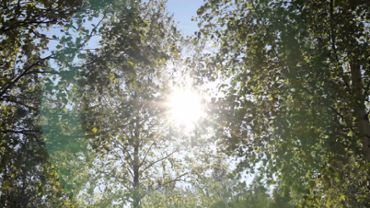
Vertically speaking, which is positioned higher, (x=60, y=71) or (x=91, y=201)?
(x=91, y=201)

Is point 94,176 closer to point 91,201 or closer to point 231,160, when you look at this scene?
point 91,201

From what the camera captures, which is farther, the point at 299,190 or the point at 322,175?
the point at 322,175

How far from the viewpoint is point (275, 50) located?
1204cm

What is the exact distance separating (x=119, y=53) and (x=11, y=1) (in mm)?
2777

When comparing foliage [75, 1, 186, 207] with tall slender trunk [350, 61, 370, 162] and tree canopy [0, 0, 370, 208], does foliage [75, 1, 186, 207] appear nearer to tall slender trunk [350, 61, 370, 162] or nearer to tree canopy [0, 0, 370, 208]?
tree canopy [0, 0, 370, 208]

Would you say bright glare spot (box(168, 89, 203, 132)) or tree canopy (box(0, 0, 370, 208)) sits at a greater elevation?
bright glare spot (box(168, 89, 203, 132))

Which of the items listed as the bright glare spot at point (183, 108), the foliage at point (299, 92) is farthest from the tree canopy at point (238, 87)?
the bright glare spot at point (183, 108)

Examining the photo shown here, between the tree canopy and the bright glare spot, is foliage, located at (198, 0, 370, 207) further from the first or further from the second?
the bright glare spot

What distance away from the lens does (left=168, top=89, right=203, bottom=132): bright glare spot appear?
740 inches

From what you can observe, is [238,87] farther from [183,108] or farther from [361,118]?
[183,108]

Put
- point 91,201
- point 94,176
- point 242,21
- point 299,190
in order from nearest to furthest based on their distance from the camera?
1. point 299,190
2. point 242,21
3. point 94,176
4. point 91,201

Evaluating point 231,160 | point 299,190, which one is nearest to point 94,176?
point 231,160

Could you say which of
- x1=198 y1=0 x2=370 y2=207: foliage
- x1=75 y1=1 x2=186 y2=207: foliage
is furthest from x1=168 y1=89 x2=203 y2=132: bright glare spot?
x1=198 y1=0 x2=370 y2=207: foliage

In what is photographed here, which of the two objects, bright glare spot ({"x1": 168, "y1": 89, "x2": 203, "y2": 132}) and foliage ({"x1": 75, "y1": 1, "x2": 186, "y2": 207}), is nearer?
foliage ({"x1": 75, "y1": 1, "x2": 186, "y2": 207})
